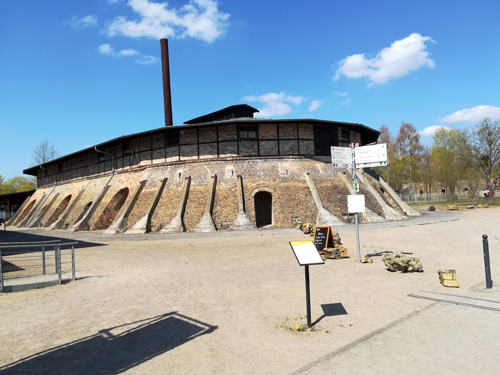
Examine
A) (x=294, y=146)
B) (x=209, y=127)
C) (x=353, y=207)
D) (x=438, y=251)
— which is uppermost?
(x=209, y=127)

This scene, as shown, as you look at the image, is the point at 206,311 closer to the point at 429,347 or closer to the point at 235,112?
the point at 429,347

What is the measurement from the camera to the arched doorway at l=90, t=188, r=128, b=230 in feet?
74.1

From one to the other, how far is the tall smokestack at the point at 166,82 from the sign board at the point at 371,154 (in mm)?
21632

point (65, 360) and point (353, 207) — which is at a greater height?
point (353, 207)

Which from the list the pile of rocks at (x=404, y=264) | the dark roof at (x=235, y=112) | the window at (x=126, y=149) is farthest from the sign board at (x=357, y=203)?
the window at (x=126, y=149)

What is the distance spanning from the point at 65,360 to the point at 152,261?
654cm

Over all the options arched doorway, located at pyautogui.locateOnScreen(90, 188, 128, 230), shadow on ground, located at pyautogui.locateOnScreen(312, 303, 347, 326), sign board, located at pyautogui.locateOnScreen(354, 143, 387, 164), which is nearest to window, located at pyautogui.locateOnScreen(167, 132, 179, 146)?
arched doorway, located at pyautogui.locateOnScreen(90, 188, 128, 230)

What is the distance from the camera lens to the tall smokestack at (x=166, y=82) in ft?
93.3

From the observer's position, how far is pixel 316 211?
62.3 ft

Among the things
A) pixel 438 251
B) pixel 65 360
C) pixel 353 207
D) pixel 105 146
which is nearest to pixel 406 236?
pixel 438 251

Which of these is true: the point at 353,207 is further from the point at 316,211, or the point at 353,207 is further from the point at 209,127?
the point at 209,127

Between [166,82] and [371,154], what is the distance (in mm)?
24326

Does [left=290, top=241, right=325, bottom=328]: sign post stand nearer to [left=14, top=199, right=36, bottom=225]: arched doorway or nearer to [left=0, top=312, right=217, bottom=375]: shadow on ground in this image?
[left=0, top=312, right=217, bottom=375]: shadow on ground

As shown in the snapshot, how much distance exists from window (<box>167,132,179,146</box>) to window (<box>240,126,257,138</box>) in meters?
4.84
